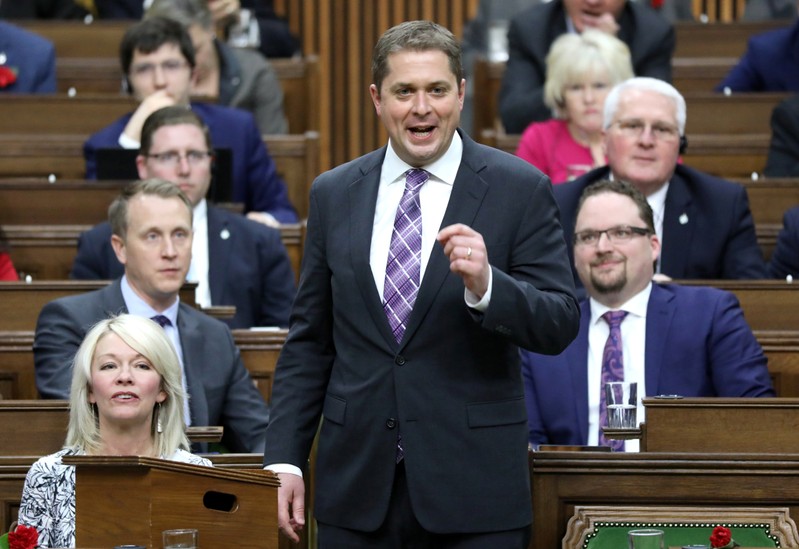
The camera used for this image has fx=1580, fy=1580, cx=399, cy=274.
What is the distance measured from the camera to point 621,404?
3.58 m

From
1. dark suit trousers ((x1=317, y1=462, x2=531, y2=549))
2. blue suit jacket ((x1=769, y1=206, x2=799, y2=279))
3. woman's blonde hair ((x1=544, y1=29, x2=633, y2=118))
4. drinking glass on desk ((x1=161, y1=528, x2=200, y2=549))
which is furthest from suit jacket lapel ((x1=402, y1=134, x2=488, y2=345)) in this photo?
woman's blonde hair ((x1=544, y1=29, x2=633, y2=118))

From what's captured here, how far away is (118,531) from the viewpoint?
8.75 ft

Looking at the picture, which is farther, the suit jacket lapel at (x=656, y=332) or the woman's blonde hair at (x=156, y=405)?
the suit jacket lapel at (x=656, y=332)

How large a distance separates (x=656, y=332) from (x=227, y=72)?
326 centimetres

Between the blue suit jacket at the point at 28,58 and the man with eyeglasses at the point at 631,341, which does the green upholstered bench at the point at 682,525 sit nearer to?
the man with eyeglasses at the point at 631,341

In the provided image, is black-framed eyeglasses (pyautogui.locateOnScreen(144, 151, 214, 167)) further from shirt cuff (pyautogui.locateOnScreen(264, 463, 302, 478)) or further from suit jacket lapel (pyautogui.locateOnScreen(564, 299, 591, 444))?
shirt cuff (pyautogui.locateOnScreen(264, 463, 302, 478))

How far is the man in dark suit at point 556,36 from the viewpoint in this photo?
6.47 m

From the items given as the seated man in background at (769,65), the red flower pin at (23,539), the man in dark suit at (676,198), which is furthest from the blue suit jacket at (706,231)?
the red flower pin at (23,539)

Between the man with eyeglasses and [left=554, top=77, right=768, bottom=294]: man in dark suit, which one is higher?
[left=554, top=77, right=768, bottom=294]: man in dark suit

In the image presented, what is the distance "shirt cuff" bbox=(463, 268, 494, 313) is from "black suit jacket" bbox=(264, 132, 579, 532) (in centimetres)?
4

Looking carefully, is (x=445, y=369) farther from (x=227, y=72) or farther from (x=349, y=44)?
(x=349, y=44)

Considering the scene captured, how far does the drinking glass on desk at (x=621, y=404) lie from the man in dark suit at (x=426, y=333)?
81cm

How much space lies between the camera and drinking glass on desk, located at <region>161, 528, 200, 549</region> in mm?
2590

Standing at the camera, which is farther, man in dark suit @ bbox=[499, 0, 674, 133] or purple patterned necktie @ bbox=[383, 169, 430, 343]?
man in dark suit @ bbox=[499, 0, 674, 133]
